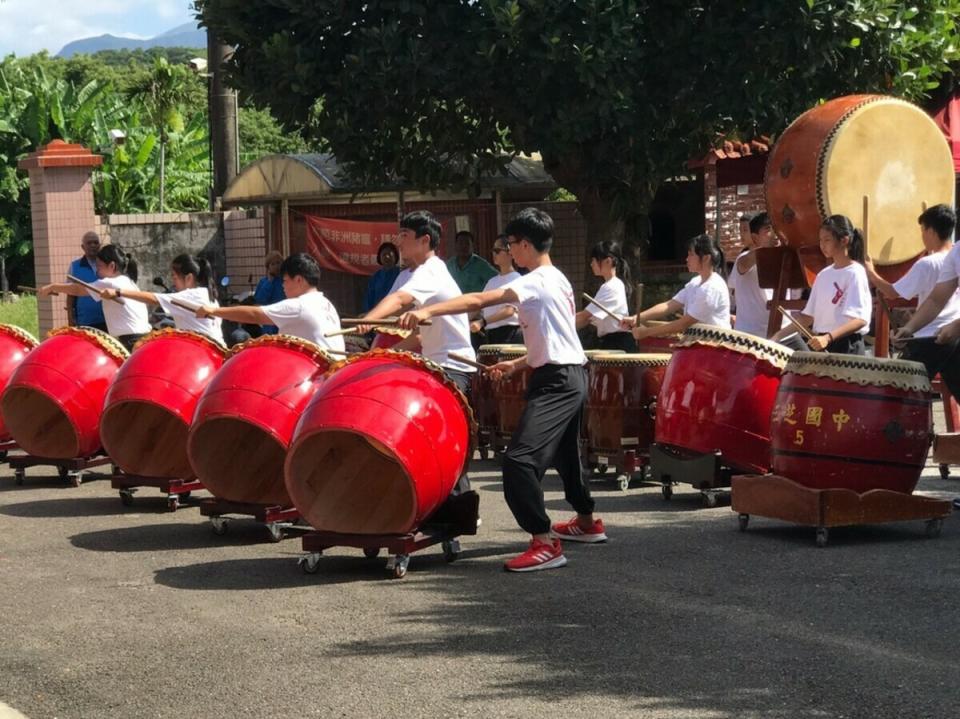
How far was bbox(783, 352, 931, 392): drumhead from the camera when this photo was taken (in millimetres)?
8594

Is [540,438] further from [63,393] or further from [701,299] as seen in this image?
[63,393]

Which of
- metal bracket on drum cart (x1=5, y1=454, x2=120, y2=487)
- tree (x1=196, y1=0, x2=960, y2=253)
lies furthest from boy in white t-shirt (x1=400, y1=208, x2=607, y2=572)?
→ tree (x1=196, y1=0, x2=960, y2=253)

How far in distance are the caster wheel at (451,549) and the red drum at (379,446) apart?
0.87ft

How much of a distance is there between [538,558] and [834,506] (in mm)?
1683

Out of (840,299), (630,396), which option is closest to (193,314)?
(630,396)

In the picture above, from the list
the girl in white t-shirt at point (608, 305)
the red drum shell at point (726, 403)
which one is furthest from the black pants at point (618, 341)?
the red drum shell at point (726, 403)

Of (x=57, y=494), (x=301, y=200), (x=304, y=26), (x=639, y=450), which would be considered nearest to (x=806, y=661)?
(x=639, y=450)

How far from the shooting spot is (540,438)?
8.17 metres

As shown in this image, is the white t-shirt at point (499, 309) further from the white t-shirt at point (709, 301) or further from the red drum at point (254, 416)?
the red drum at point (254, 416)

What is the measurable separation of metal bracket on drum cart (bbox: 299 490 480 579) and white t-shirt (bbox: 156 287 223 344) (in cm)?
345

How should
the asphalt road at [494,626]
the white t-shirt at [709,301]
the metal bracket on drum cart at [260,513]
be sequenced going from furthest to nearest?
the white t-shirt at [709,301]
the metal bracket on drum cart at [260,513]
the asphalt road at [494,626]

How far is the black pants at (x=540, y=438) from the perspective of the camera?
812 cm

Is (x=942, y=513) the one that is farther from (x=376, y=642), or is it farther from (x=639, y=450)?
(x=376, y=642)

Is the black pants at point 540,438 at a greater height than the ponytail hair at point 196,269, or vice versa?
the ponytail hair at point 196,269
